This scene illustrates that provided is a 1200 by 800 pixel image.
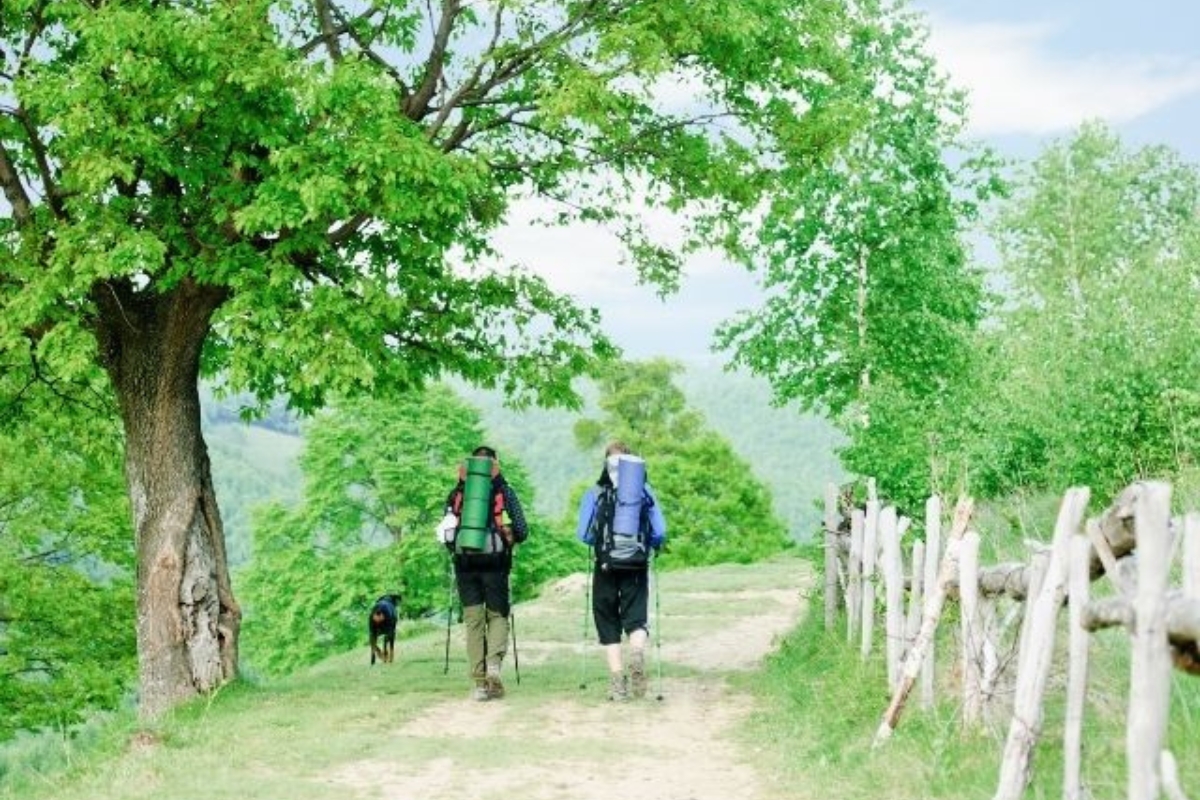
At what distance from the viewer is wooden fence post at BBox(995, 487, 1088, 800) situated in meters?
7.59

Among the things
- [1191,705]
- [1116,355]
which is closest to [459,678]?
[1191,705]

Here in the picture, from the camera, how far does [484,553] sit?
1419 centimetres

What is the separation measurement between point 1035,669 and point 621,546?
21.3 ft

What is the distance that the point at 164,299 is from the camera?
15.8m

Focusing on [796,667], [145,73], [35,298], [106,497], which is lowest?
[796,667]

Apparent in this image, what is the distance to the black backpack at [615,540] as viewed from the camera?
13812mm

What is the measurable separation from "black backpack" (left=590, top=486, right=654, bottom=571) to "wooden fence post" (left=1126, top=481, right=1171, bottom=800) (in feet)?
26.5

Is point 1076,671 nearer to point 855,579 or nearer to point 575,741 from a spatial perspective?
point 575,741

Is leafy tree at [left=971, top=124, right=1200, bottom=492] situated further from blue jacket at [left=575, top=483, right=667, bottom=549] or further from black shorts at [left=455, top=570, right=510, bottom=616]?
black shorts at [left=455, top=570, right=510, bottom=616]

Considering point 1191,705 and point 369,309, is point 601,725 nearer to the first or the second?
point 369,309

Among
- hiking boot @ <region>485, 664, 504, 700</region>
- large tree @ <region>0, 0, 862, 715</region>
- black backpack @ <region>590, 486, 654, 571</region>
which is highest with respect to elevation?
large tree @ <region>0, 0, 862, 715</region>

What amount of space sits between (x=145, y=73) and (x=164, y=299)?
3688 millimetres

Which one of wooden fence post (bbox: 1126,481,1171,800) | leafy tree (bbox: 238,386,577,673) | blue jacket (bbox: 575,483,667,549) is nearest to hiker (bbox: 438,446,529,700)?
blue jacket (bbox: 575,483,667,549)

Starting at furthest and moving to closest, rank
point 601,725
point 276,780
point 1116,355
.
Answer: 1. point 1116,355
2. point 601,725
3. point 276,780
